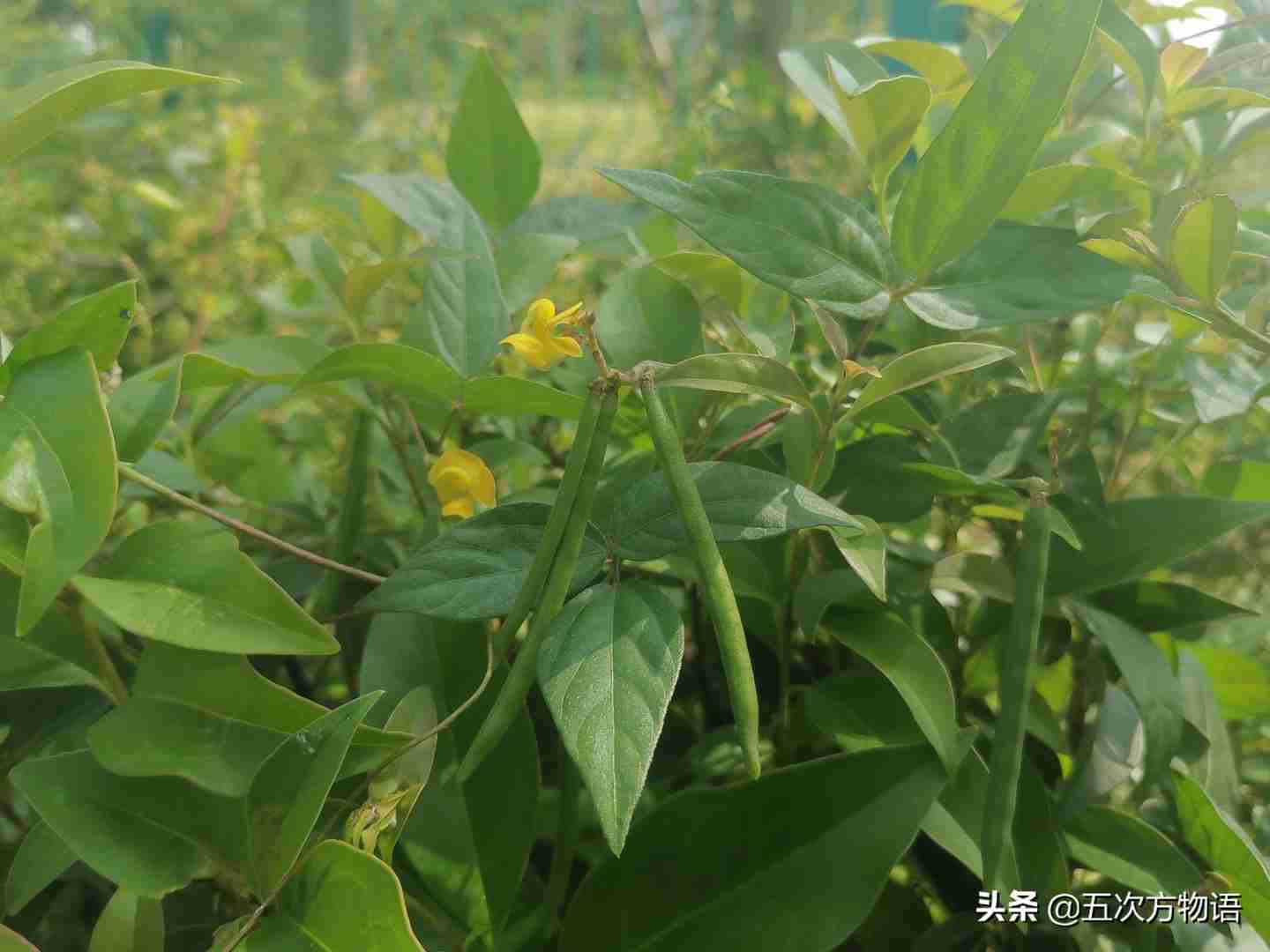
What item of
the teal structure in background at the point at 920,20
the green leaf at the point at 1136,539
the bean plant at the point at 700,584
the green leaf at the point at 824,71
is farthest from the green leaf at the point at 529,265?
the teal structure in background at the point at 920,20

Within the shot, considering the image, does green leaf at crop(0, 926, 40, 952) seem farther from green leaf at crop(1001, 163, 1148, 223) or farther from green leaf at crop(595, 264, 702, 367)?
green leaf at crop(1001, 163, 1148, 223)

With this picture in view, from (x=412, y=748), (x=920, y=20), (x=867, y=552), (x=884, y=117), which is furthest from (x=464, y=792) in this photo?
(x=920, y=20)

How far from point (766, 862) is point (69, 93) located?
283 millimetres

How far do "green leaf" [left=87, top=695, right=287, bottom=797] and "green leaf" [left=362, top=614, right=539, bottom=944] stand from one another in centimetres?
4

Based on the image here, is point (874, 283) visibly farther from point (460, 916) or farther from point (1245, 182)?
point (1245, 182)

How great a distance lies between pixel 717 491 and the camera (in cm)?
29

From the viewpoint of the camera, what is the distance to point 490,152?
1.48ft

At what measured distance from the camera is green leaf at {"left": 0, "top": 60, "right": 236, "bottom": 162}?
0.93 feet

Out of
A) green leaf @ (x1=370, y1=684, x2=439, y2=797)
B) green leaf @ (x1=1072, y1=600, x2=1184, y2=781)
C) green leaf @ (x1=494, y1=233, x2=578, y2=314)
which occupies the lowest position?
green leaf @ (x1=1072, y1=600, x2=1184, y2=781)

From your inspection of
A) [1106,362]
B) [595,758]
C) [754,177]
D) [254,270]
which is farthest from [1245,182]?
[595,758]

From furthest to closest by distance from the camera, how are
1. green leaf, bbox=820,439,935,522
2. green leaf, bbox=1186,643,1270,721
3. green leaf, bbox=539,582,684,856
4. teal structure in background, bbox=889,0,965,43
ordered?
teal structure in background, bbox=889,0,965,43 < green leaf, bbox=1186,643,1270,721 < green leaf, bbox=820,439,935,522 < green leaf, bbox=539,582,684,856

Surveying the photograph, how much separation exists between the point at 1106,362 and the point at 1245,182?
983mm

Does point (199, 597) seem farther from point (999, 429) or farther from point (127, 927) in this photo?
point (999, 429)

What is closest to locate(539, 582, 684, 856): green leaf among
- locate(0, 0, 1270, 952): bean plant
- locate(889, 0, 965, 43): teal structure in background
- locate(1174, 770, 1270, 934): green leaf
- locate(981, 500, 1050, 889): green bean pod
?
locate(0, 0, 1270, 952): bean plant
